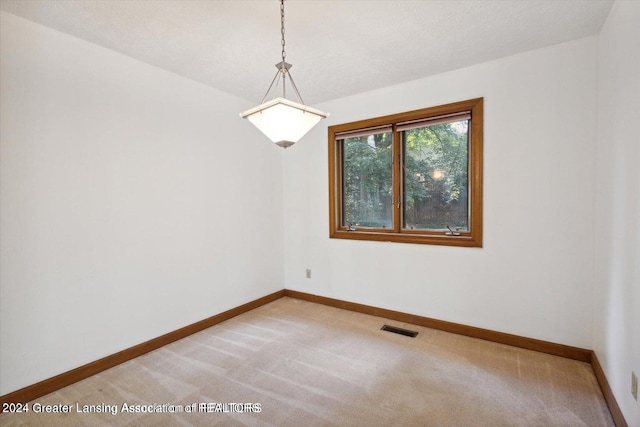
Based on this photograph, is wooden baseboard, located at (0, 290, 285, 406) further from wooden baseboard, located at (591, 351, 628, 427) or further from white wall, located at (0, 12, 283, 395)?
wooden baseboard, located at (591, 351, 628, 427)

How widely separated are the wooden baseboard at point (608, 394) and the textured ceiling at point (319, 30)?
245 cm

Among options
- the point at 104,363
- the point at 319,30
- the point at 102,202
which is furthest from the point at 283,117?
the point at 104,363

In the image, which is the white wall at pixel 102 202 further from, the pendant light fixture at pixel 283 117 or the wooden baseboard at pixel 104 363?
the pendant light fixture at pixel 283 117

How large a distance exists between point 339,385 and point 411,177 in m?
2.19

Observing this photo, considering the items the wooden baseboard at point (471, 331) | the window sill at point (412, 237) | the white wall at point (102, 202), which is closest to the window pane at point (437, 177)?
the window sill at point (412, 237)

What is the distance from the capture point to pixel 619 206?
1.82 meters

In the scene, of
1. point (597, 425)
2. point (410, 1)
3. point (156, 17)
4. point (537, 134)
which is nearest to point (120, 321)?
point (156, 17)

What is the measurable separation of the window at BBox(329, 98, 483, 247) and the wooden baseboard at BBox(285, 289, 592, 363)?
81 cm

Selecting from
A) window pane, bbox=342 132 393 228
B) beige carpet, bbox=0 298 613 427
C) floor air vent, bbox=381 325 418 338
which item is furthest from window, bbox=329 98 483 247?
beige carpet, bbox=0 298 613 427

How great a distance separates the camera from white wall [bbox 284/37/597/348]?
2412mm

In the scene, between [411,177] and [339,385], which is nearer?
[339,385]

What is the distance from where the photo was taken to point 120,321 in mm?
2512

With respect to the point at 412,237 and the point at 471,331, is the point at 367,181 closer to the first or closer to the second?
the point at 412,237

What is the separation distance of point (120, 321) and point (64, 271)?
60 centimetres
